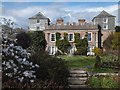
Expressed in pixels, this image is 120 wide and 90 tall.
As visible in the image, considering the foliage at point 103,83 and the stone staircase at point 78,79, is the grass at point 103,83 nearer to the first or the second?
the foliage at point 103,83

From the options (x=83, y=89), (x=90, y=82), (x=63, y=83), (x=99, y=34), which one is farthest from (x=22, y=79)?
(x=99, y=34)

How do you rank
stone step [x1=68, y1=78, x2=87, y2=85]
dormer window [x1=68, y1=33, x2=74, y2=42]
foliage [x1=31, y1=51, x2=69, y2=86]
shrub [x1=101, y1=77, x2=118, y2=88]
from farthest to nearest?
dormer window [x1=68, y1=33, x2=74, y2=42] < stone step [x1=68, y1=78, x2=87, y2=85] < shrub [x1=101, y1=77, x2=118, y2=88] < foliage [x1=31, y1=51, x2=69, y2=86]

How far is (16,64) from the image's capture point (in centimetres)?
728

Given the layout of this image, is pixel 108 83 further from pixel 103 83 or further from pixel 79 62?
pixel 79 62

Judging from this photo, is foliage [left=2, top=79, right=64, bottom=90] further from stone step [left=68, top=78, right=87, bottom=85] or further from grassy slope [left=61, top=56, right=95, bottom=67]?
grassy slope [left=61, top=56, right=95, bottom=67]

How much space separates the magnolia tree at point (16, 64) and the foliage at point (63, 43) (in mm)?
30199

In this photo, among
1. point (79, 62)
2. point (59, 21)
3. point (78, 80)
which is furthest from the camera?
point (59, 21)

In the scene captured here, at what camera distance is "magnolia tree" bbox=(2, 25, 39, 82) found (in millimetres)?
7023

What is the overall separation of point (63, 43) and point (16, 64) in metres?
31.7

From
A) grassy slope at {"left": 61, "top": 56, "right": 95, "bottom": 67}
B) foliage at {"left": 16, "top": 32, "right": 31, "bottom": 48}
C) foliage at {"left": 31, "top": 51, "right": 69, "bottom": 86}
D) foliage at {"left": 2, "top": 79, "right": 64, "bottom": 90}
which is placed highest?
foliage at {"left": 16, "top": 32, "right": 31, "bottom": 48}

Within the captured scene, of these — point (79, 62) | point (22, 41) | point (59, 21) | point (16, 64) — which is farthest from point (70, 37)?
point (16, 64)

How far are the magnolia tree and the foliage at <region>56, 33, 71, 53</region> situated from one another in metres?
30.2

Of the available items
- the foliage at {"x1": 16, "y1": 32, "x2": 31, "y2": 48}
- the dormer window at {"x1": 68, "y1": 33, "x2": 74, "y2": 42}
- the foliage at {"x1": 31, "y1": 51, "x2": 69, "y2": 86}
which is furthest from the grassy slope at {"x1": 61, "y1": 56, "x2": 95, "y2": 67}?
the dormer window at {"x1": 68, "y1": 33, "x2": 74, "y2": 42}

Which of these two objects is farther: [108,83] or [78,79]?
[78,79]
